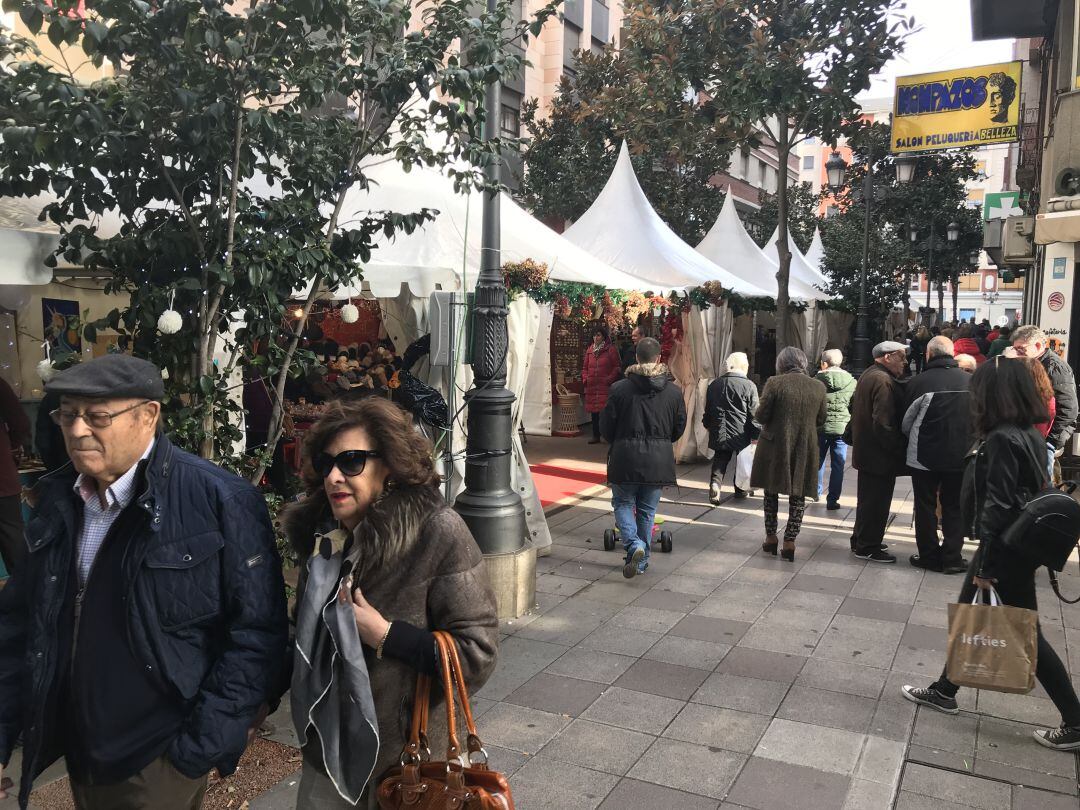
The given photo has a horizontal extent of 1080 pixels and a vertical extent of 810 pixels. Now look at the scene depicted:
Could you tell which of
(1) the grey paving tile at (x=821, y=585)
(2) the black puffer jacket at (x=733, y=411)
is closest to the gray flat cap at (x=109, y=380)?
(1) the grey paving tile at (x=821, y=585)

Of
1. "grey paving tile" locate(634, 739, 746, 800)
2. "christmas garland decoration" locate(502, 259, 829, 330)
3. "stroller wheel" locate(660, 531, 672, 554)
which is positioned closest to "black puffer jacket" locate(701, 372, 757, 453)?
"christmas garland decoration" locate(502, 259, 829, 330)

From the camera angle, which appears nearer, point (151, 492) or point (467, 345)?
point (151, 492)

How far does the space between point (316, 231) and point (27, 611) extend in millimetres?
2501

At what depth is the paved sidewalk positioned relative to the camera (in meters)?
3.58

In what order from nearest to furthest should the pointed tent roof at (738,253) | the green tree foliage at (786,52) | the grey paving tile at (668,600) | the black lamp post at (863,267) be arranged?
1. the grey paving tile at (668,600)
2. the green tree foliage at (786,52)
3. the pointed tent roof at (738,253)
4. the black lamp post at (863,267)

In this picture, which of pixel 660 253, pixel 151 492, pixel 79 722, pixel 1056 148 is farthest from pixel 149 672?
pixel 1056 148

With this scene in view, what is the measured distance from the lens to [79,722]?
6.71ft

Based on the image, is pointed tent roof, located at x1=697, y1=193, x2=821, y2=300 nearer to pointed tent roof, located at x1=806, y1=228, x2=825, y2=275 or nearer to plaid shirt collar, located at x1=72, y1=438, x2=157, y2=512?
pointed tent roof, located at x1=806, y1=228, x2=825, y2=275

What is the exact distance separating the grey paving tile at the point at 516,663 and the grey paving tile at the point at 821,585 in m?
2.20

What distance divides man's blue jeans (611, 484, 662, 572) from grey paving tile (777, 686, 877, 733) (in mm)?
2180

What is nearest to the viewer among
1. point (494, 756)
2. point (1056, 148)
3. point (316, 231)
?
point (494, 756)

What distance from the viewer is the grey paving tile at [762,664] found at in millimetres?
4785

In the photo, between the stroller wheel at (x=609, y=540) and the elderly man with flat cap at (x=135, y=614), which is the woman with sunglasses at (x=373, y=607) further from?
the stroller wheel at (x=609, y=540)

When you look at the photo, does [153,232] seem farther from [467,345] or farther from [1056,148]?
[1056,148]
